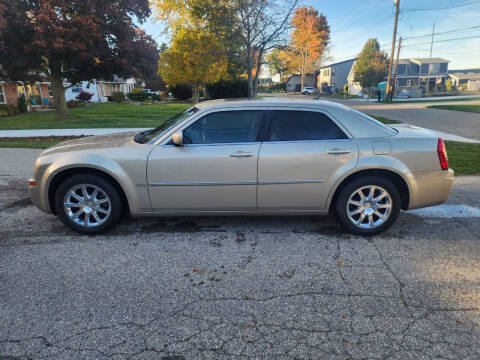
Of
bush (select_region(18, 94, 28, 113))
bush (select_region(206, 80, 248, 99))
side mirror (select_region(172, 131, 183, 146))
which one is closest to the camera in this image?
side mirror (select_region(172, 131, 183, 146))

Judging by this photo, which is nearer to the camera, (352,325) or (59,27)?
(352,325)

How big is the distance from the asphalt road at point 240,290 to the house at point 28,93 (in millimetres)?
21989

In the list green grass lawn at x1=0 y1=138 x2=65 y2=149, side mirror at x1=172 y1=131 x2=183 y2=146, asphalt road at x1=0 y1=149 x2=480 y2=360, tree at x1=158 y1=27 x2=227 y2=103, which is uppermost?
tree at x1=158 y1=27 x2=227 y2=103

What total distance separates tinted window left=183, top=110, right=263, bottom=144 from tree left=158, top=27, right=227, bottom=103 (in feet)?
43.6

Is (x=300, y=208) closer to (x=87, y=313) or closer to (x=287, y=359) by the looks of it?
(x=287, y=359)

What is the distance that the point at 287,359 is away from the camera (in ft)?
7.28

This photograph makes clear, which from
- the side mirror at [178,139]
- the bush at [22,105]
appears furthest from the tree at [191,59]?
the side mirror at [178,139]

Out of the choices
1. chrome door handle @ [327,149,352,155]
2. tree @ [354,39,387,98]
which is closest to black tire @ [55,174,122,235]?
chrome door handle @ [327,149,352,155]

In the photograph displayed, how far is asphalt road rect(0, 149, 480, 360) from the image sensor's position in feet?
7.72

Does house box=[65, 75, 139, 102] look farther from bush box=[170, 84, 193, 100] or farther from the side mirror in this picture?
the side mirror

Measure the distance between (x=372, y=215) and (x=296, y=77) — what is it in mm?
Result: 81994

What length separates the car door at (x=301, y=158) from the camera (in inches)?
155

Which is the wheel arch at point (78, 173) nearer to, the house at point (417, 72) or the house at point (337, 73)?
the house at point (417, 72)

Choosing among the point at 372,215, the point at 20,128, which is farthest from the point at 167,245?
the point at 20,128
